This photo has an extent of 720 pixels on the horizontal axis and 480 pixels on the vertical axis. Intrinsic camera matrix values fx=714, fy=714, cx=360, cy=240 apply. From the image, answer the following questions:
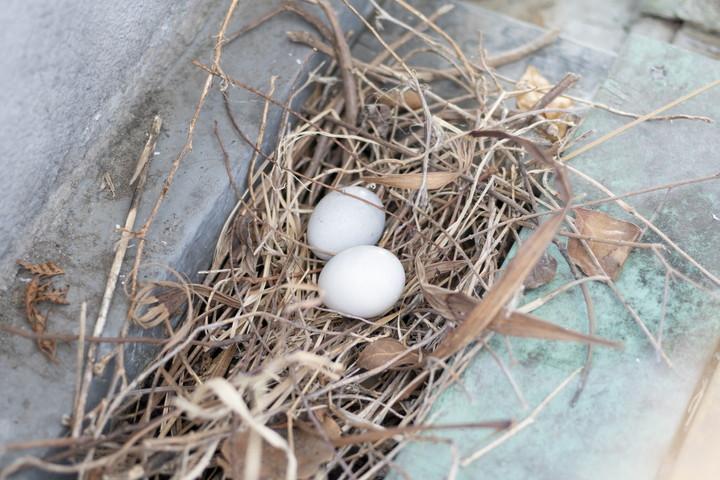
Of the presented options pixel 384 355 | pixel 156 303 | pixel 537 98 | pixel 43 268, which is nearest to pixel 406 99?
pixel 537 98

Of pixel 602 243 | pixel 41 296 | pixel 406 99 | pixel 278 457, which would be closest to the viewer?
pixel 278 457

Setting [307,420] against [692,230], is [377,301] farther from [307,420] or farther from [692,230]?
[692,230]

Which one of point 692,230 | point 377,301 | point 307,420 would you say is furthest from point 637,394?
point 307,420

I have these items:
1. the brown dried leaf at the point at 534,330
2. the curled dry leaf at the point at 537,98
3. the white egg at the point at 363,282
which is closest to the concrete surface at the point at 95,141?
the white egg at the point at 363,282

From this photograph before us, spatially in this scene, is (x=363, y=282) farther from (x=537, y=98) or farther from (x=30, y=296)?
(x=537, y=98)

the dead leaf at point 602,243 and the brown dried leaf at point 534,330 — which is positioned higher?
the dead leaf at point 602,243

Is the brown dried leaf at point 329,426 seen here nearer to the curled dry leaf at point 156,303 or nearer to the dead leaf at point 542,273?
the curled dry leaf at point 156,303
